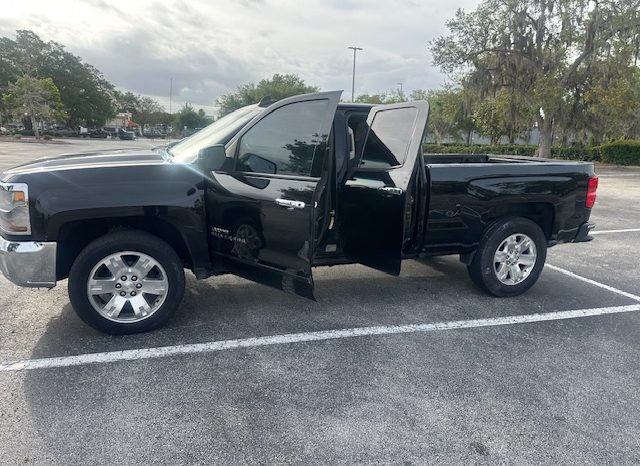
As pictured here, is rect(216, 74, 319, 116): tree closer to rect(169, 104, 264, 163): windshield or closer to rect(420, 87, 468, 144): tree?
rect(420, 87, 468, 144): tree

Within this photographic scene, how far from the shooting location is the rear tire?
4805 millimetres

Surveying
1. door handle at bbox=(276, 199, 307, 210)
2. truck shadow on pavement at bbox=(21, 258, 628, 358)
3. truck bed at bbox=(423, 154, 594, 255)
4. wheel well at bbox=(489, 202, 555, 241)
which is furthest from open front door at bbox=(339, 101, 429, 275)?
wheel well at bbox=(489, 202, 555, 241)

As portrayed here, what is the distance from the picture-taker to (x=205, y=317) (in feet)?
13.8

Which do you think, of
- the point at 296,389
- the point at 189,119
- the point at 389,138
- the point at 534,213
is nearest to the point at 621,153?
the point at 534,213

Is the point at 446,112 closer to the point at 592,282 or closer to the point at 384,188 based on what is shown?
the point at 592,282

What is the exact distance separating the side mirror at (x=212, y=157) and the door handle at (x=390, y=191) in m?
1.39

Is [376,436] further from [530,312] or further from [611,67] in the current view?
[611,67]

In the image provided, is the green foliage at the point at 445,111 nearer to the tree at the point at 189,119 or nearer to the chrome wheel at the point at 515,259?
the chrome wheel at the point at 515,259

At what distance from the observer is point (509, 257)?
491 cm

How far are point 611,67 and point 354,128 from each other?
24.9m

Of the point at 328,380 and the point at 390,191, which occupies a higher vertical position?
the point at 390,191

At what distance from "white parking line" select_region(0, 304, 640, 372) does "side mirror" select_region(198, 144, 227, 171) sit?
4.53ft

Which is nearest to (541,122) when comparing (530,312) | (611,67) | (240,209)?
(611,67)

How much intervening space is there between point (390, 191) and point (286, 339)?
1.53m
